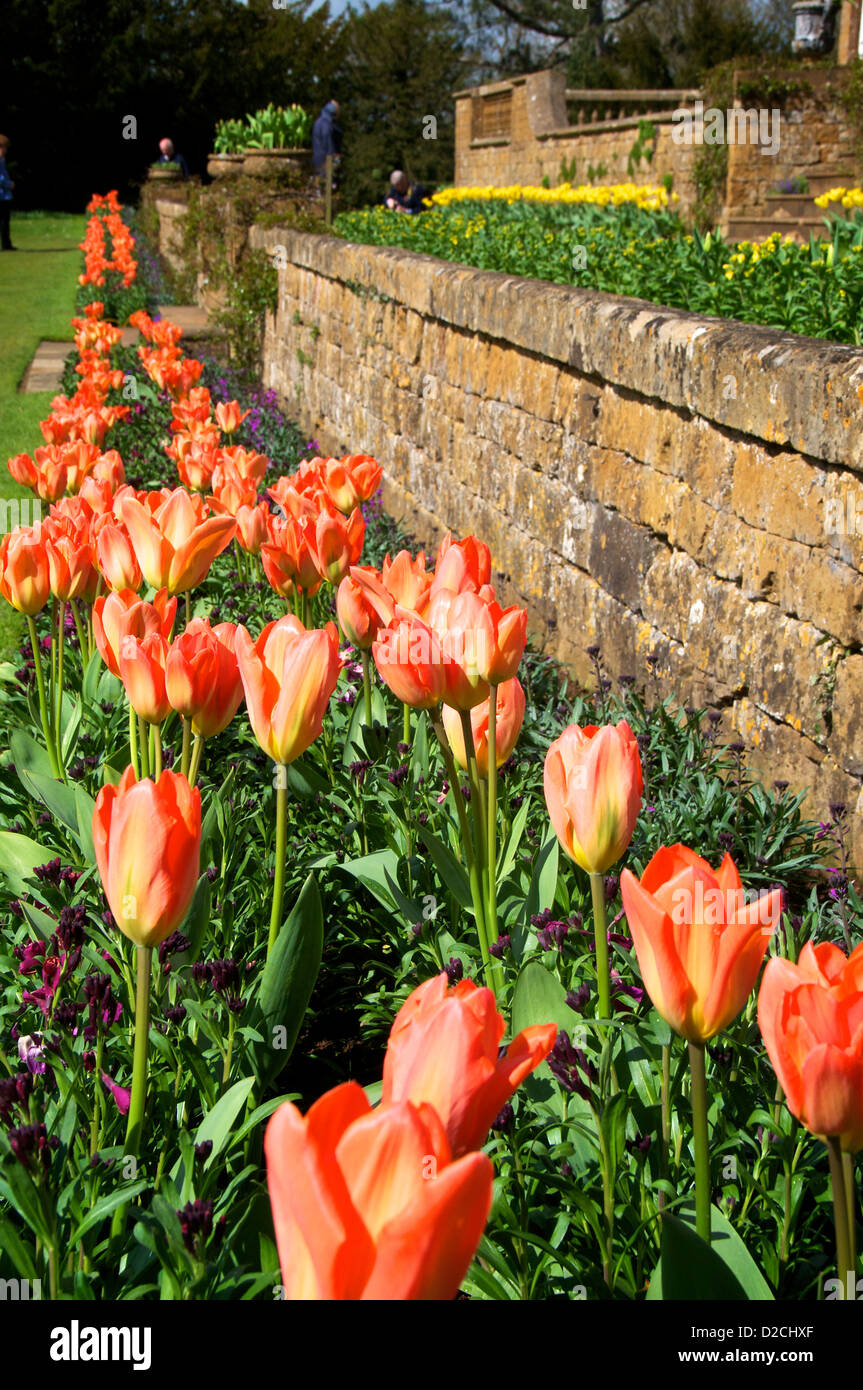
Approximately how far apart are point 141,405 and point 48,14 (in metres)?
30.4

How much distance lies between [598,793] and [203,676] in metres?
0.68

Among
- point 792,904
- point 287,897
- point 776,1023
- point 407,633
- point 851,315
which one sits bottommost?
point 792,904

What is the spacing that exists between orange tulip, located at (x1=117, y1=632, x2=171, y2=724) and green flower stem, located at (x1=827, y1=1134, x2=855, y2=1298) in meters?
1.16

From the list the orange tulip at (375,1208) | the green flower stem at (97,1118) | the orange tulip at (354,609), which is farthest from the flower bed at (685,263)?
the orange tulip at (375,1208)

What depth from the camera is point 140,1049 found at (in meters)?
1.30

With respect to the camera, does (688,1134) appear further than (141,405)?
No

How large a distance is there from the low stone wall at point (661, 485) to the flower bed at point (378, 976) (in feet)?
1.23

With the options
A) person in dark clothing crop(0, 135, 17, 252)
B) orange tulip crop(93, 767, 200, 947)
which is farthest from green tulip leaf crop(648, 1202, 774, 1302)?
person in dark clothing crop(0, 135, 17, 252)

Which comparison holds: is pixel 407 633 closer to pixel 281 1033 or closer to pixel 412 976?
pixel 281 1033

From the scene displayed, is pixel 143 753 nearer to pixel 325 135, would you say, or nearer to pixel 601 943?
pixel 601 943

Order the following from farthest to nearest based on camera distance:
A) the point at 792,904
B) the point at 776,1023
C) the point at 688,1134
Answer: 1. the point at 792,904
2. the point at 688,1134
3. the point at 776,1023

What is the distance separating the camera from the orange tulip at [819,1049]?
2.81 feet
